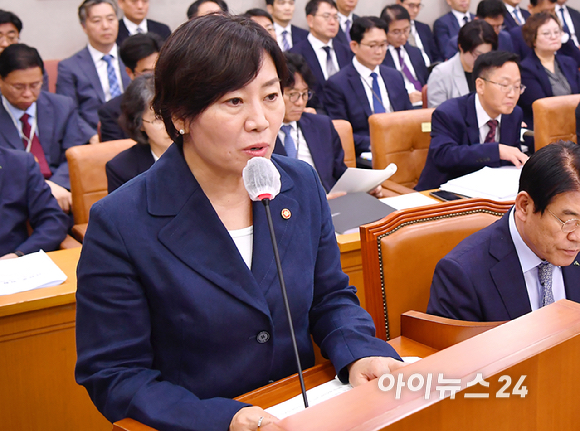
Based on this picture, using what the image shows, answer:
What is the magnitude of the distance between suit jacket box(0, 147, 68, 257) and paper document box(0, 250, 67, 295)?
18.4 inches

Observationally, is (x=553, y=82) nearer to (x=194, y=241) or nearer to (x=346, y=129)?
(x=346, y=129)

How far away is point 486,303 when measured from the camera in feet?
4.91

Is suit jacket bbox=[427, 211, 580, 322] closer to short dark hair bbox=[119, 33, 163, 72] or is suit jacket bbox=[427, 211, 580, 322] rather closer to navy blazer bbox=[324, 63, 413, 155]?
short dark hair bbox=[119, 33, 163, 72]

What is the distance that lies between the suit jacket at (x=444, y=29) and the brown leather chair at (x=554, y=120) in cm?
378

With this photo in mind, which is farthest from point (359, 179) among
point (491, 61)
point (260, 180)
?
point (260, 180)

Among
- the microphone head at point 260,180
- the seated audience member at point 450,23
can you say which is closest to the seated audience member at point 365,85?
the seated audience member at point 450,23

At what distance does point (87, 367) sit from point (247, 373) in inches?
10.4

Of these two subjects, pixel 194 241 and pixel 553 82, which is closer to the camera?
pixel 194 241

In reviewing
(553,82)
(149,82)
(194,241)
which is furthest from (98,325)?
(553,82)

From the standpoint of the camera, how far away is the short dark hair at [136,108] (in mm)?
2662

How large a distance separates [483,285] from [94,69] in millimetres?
3896

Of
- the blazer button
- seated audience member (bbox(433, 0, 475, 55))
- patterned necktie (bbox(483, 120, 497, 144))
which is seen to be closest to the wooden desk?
the blazer button

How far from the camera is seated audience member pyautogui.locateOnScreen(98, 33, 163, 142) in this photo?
12.4 ft

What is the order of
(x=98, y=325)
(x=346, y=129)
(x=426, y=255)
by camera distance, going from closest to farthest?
(x=98, y=325) → (x=426, y=255) → (x=346, y=129)
